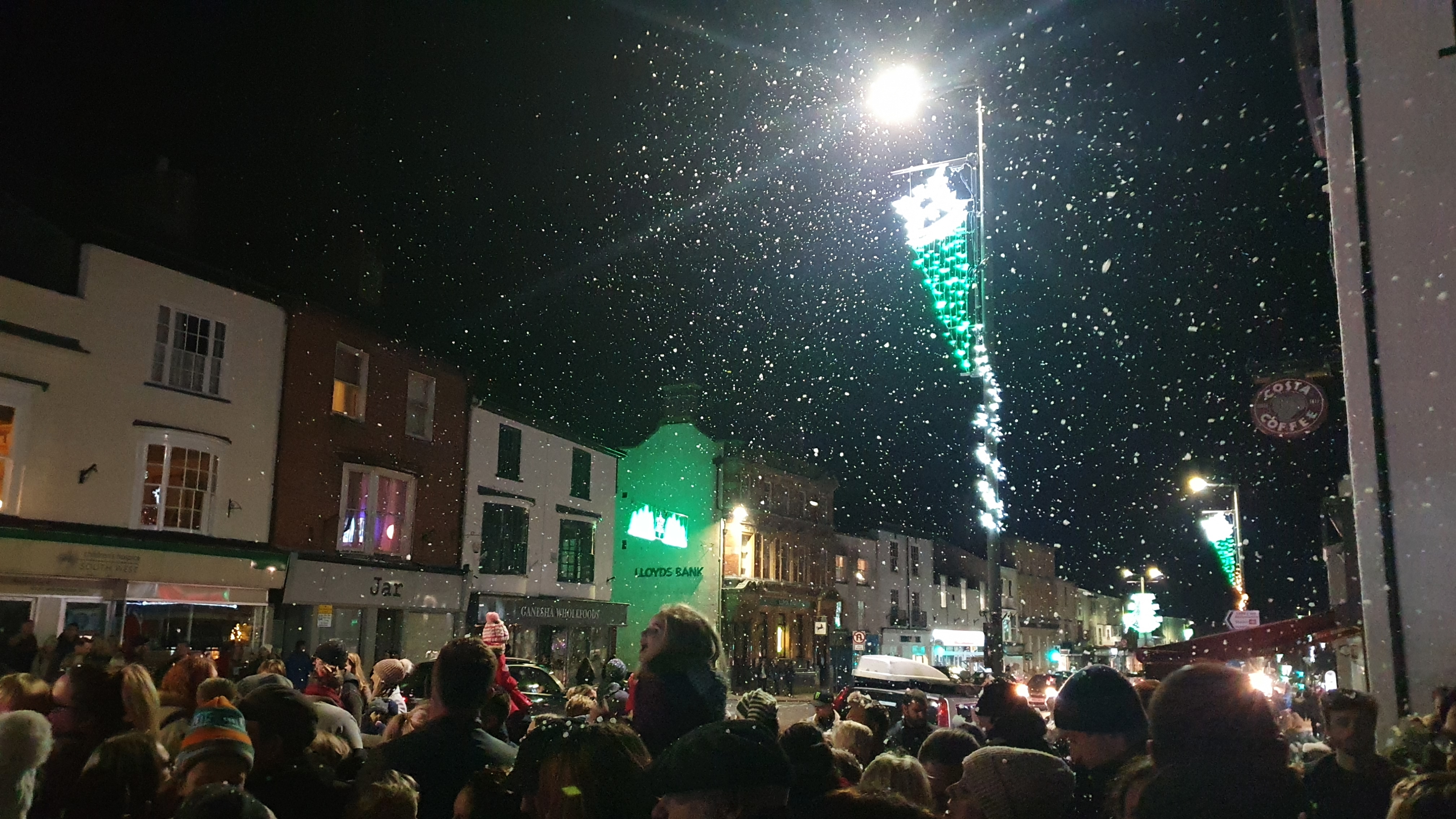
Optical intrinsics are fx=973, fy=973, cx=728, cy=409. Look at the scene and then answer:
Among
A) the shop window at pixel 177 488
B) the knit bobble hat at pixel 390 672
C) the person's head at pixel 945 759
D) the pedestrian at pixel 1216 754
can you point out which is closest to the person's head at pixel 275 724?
the person's head at pixel 945 759

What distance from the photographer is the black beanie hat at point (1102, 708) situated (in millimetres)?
3666

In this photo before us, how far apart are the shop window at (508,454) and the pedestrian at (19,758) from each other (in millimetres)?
26332

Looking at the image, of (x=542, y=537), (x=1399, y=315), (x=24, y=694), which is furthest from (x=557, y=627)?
(x=24, y=694)

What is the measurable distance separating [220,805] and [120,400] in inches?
742

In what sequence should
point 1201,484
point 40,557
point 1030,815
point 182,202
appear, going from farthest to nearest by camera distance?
point 1201,484 < point 182,202 < point 40,557 < point 1030,815

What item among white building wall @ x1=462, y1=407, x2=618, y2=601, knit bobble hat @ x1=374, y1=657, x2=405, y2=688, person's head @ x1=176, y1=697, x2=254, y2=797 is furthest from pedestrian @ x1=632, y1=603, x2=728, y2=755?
white building wall @ x1=462, y1=407, x2=618, y2=601

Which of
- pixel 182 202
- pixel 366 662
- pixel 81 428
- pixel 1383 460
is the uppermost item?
pixel 182 202

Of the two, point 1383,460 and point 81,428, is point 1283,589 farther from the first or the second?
point 81,428

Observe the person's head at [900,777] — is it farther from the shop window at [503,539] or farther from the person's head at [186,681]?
the shop window at [503,539]

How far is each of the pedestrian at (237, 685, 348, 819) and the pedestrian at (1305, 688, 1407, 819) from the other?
14.5 feet

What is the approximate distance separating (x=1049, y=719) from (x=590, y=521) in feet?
80.0

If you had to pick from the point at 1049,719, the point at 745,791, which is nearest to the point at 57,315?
the point at 1049,719

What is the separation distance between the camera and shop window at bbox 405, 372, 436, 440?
2650 cm

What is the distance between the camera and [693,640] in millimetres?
4223
